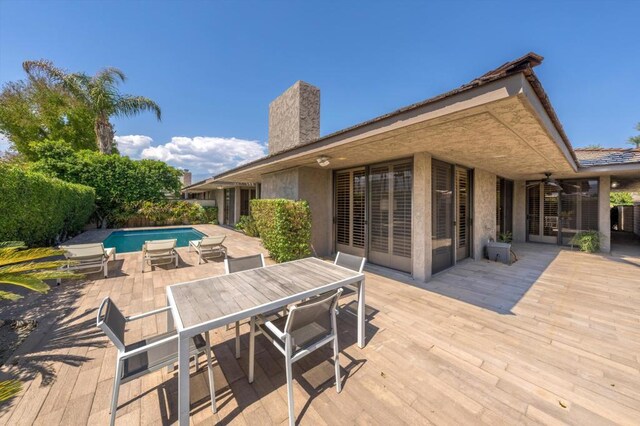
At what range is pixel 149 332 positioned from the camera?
3.27 meters

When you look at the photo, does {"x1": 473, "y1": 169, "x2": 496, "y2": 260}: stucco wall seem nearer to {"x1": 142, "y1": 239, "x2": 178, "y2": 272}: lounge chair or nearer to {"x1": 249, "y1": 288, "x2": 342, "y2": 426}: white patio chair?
{"x1": 249, "y1": 288, "x2": 342, "y2": 426}: white patio chair

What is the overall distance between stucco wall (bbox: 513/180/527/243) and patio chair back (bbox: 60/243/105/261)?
15771 millimetres

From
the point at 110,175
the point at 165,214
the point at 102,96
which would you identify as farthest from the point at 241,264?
the point at 102,96

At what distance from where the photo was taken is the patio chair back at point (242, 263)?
3283 mm

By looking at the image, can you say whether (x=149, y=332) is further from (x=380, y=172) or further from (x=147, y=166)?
(x=147, y=166)

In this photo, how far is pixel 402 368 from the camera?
259 centimetres

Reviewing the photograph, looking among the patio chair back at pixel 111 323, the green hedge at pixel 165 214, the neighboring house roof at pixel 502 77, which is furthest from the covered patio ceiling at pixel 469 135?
the green hedge at pixel 165 214

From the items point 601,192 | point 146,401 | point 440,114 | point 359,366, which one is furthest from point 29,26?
point 601,192

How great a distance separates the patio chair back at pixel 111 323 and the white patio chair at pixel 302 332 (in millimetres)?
1043

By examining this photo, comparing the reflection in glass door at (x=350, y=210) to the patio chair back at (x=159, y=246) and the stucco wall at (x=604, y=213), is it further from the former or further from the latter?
the stucco wall at (x=604, y=213)

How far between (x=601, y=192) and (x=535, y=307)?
8831 millimetres

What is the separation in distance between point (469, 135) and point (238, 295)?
14.4 ft

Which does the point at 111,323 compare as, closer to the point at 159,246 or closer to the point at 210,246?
the point at 159,246

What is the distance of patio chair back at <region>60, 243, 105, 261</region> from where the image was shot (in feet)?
17.8
